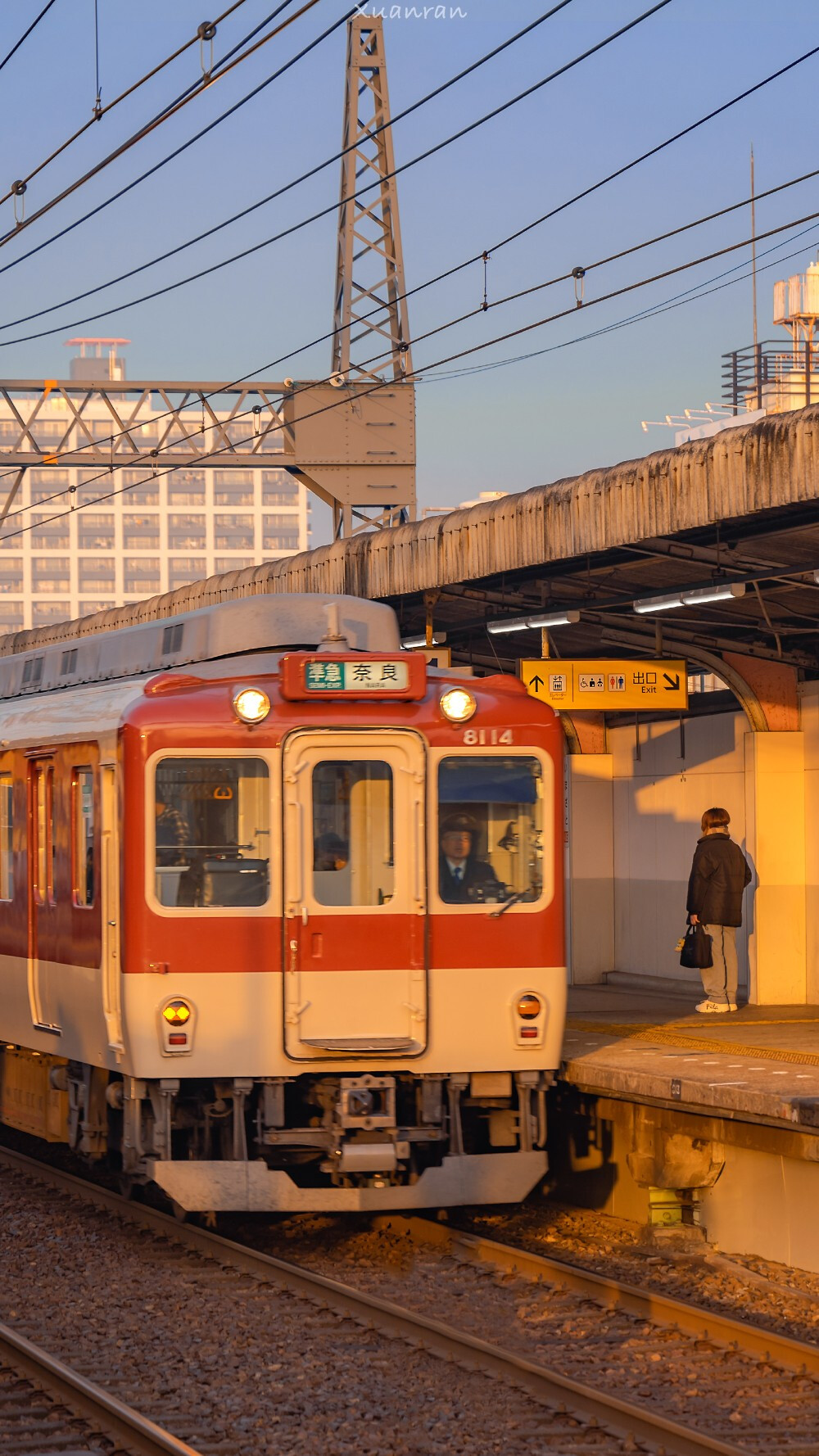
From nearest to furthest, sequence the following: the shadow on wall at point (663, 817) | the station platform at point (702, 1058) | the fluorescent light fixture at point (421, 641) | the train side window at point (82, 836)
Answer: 1. the station platform at point (702, 1058)
2. the train side window at point (82, 836)
3. the shadow on wall at point (663, 817)
4. the fluorescent light fixture at point (421, 641)

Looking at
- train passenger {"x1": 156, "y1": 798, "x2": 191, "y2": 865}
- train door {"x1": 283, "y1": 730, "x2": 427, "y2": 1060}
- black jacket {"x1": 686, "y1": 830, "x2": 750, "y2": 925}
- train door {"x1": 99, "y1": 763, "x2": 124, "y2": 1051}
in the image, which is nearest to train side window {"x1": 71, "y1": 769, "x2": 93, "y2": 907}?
train door {"x1": 99, "y1": 763, "x2": 124, "y2": 1051}

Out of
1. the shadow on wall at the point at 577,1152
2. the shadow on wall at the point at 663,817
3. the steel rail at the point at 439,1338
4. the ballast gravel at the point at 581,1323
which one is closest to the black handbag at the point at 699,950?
the shadow on wall at the point at 663,817

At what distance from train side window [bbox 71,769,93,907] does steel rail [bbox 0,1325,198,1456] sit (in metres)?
2.89

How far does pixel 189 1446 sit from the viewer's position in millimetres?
6992

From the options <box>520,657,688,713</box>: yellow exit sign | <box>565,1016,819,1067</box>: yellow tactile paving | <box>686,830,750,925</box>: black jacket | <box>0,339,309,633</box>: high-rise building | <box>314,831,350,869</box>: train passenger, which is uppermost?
<box>0,339,309,633</box>: high-rise building

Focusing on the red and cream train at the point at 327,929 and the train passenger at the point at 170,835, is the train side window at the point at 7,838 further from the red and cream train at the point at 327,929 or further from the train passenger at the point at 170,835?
the train passenger at the point at 170,835

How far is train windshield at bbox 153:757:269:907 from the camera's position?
10.3 meters

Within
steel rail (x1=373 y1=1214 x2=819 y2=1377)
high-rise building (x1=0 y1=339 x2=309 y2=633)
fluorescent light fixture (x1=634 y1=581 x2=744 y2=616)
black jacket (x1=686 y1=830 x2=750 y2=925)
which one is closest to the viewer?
steel rail (x1=373 y1=1214 x2=819 y2=1377)

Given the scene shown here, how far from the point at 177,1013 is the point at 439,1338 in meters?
2.45

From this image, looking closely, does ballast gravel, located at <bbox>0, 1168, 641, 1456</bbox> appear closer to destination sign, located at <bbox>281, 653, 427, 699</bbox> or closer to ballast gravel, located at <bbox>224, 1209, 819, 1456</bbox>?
ballast gravel, located at <bbox>224, 1209, 819, 1456</bbox>

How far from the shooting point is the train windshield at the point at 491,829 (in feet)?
34.6

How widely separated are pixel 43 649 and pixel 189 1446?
8327 millimetres

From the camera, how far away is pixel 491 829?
10.6m

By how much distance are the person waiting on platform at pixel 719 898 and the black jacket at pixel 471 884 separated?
4575mm
